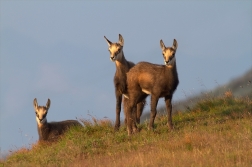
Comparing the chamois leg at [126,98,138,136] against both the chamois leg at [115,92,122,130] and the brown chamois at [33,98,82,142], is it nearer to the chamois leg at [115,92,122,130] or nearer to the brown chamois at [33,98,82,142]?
the chamois leg at [115,92,122,130]

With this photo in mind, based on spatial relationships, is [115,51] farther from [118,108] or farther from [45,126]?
[45,126]

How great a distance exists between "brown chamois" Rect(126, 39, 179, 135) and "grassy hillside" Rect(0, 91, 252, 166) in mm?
699

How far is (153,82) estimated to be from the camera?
16.7 m

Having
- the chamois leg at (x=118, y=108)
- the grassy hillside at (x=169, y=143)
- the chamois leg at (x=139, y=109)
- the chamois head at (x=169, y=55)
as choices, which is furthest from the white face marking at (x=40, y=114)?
the chamois head at (x=169, y=55)

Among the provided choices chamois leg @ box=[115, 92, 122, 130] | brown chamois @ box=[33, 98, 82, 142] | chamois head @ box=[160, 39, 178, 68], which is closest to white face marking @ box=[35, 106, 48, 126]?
brown chamois @ box=[33, 98, 82, 142]

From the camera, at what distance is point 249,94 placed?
22.7 metres

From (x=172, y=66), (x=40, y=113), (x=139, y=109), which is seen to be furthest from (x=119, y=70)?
(x=40, y=113)

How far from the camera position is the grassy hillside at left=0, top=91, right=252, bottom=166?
12.1 m

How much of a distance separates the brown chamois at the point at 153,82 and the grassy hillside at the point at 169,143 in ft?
2.29

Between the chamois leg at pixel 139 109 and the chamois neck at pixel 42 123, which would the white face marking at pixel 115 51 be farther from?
the chamois neck at pixel 42 123

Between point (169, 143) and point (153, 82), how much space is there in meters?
3.13

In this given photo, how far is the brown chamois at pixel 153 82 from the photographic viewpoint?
16.6m

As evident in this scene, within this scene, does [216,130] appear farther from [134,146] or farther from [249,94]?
[249,94]

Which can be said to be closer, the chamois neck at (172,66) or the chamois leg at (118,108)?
the chamois neck at (172,66)
